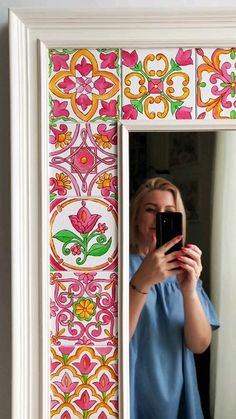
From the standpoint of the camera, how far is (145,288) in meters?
1.09

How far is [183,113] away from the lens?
1.10 metres

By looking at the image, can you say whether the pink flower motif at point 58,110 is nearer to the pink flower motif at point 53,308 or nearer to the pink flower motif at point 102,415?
the pink flower motif at point 53,308

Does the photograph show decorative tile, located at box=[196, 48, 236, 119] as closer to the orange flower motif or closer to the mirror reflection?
the mirror reflection

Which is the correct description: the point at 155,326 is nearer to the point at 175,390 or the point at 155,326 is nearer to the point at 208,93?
the point at 175,390

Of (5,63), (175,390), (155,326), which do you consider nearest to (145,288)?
(155,326)

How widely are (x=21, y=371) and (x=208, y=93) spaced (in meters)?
0.58

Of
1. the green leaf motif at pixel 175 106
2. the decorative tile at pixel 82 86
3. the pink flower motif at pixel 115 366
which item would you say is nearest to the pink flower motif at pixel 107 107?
the decorative tile at pixel 82 86

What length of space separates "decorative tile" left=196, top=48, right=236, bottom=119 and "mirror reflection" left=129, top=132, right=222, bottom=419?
5 cm

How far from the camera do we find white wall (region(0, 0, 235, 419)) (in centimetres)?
110

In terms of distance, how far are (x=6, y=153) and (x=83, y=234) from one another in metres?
0.20

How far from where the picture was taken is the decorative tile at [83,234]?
3.62 ft

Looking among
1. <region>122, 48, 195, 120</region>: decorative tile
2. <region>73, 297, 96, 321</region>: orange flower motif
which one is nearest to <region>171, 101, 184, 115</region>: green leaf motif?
<region>122, 48, 195, 120</region>: decorative tile

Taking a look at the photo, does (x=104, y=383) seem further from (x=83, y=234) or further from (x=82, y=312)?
(x=83, y=234)

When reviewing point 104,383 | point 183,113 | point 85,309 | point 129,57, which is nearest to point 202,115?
point 183,113
